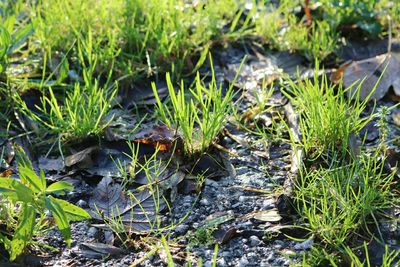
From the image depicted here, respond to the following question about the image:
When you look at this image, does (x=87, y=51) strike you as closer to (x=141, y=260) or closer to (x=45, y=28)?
(x=45, y=28)

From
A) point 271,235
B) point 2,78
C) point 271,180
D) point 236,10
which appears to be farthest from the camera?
point 236,10

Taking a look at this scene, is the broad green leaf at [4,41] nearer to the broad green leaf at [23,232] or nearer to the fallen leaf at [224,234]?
the broad green leaf at [23,232]

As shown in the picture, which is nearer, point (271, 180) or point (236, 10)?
point (271, 180)

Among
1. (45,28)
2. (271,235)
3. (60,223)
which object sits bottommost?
(271,235)

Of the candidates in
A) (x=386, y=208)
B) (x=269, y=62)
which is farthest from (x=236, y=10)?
(x=386, y=208)

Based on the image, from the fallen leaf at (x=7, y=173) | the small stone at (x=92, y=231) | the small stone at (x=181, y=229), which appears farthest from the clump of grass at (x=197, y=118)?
the fallen leaf at (x=7, y=173)

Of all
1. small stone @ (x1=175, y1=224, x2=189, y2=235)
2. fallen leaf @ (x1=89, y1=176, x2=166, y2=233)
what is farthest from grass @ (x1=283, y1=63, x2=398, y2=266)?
fallen leaf @ (x1=89, y1=176, x2=166, y2=233)
